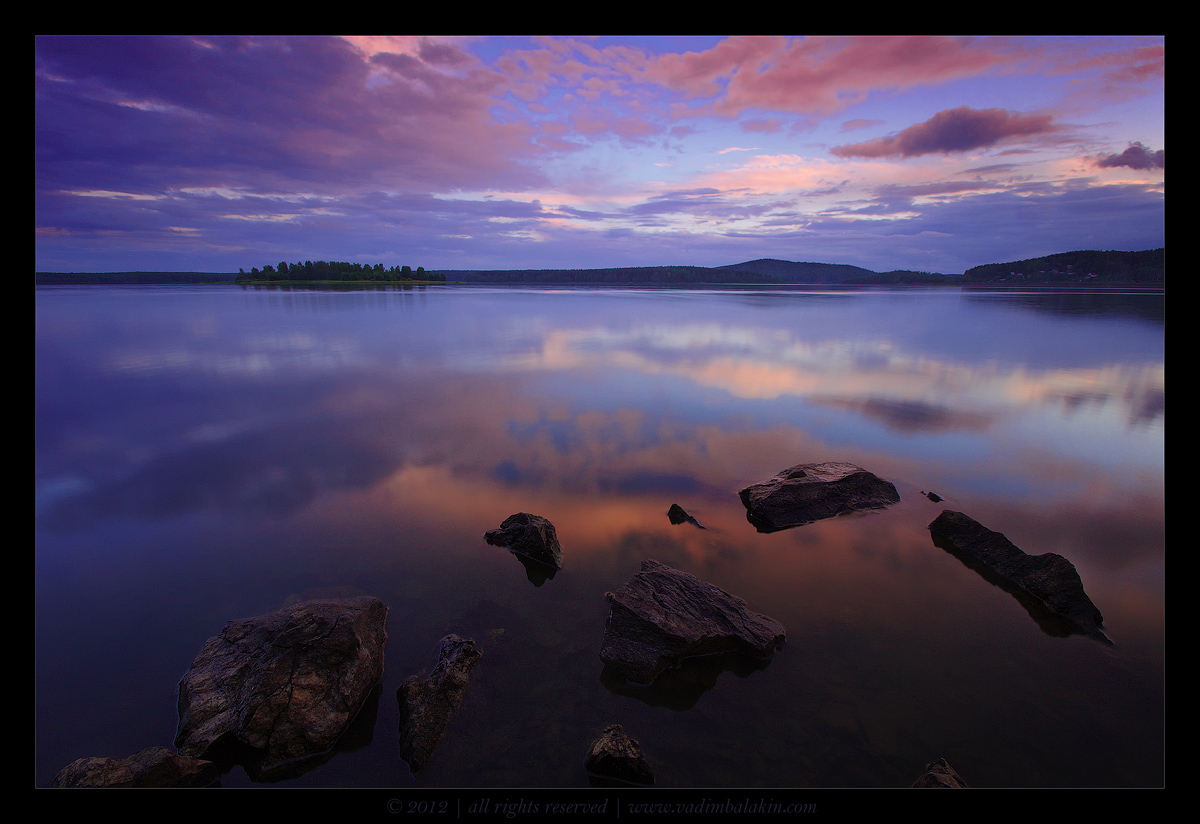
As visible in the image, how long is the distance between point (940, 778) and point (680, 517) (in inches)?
178

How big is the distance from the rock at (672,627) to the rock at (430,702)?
1.49 m

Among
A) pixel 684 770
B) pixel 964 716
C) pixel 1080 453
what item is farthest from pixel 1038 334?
pixel 684 770

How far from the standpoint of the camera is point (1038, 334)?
33.8 meters

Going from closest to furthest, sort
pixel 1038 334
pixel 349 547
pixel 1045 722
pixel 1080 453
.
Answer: pixel 1045 722 → pixel 349 547 → pixel 1080 453 → pixel 1038 334

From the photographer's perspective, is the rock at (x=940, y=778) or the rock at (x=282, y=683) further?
the rock at (x=282, y=683)

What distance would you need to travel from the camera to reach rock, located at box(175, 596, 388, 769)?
156 inches

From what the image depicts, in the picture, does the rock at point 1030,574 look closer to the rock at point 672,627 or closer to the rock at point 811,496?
the rock at point 811,496

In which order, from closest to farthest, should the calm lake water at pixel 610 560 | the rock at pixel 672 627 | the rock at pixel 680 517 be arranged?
the calm lake water at pixel 610 560
the rock at pixel 672 627
the rock at pixel 680 517

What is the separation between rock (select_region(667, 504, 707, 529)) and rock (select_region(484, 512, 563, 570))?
2.06 metres

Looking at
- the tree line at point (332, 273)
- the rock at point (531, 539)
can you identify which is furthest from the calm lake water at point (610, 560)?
the tree line at point (332, 273)

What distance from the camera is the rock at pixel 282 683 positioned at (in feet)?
13.0

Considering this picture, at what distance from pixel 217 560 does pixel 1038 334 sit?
155 ft

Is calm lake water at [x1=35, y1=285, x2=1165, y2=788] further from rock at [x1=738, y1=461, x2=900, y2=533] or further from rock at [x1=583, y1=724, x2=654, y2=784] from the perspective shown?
rock at [x1=738, y1=461, x2=900, y2=533]
